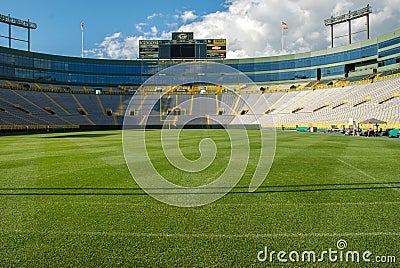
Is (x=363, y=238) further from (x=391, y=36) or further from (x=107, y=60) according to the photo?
(x=107, y=60)

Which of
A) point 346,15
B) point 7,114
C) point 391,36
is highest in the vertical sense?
point 346,15

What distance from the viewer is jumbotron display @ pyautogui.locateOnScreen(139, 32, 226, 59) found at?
69750 millimetres

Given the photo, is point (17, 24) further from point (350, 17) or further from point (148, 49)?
point (350, 17)

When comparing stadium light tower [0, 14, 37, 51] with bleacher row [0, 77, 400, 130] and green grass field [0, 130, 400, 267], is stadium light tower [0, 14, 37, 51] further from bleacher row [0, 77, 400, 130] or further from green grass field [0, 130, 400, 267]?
→ green grass field [0, 130, 400, 267]

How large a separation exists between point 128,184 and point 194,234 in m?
4.37

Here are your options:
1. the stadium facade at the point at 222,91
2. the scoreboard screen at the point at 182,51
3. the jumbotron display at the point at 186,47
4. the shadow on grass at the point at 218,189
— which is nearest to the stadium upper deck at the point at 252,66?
the stadium facade at the point at 222,91

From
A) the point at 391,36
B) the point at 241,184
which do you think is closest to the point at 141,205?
the point at 241,184

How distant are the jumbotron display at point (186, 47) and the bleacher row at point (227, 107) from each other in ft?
32.1

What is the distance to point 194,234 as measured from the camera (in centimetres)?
494

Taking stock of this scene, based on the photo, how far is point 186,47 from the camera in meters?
70.0

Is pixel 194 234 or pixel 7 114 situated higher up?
pixel 7 114

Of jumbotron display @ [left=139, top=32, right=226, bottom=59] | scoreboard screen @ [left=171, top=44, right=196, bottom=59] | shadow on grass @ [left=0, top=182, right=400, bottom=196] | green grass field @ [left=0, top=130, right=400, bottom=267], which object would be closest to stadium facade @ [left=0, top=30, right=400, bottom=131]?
scoreboard screen @ [left=171, top=44, right=196, bottom=59]

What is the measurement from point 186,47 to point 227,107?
20.8m

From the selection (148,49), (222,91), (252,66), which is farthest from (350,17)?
(148,49)
